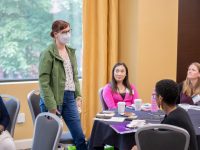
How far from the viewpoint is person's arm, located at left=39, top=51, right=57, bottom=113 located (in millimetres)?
3037

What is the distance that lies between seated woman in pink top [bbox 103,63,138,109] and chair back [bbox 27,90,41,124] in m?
0.73

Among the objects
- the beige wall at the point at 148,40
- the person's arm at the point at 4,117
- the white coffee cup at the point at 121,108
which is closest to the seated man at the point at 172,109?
the white coffee cup at the point at 121,108

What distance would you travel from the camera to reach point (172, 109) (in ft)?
7.75

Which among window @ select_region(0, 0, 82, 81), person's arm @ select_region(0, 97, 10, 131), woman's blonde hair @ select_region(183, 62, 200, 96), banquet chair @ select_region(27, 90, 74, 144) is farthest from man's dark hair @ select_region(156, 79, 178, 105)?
window @ select_region(0, 0, 82, 81)

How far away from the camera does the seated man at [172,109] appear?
229 cm

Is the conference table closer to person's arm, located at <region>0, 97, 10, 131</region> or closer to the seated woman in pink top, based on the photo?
the seated woman in pink top

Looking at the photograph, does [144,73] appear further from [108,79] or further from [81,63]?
[81,63]

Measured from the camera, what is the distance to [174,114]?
2303mm

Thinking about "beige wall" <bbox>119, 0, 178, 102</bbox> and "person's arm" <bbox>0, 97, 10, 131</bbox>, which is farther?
"beige wall" <bbox>119, 0, 178, 102</bbox>

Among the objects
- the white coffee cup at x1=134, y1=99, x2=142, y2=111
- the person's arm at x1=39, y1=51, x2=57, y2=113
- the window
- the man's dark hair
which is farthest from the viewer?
the window

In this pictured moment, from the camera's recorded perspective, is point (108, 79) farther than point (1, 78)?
Yes

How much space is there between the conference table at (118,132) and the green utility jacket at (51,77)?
17.5 inches

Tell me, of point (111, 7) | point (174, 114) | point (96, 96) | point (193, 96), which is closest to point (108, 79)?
point (96, 96)

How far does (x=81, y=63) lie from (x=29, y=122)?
1.00 m
